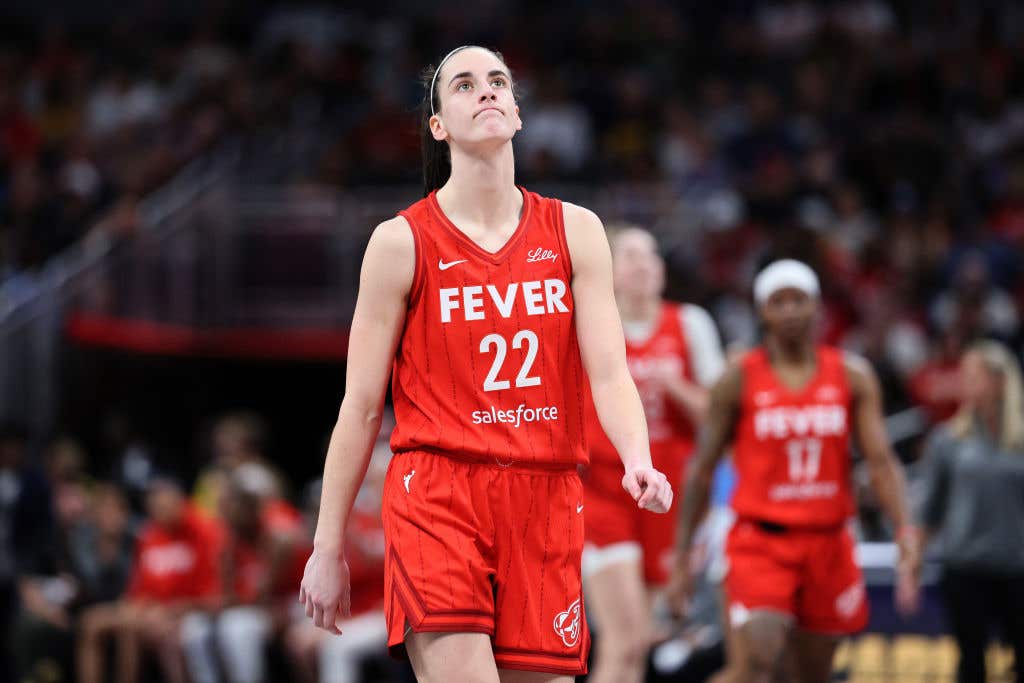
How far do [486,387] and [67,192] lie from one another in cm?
1302

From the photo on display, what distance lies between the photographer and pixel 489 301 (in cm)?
401

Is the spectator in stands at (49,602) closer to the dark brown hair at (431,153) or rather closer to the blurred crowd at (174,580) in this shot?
the blurred crowd at (174,580)

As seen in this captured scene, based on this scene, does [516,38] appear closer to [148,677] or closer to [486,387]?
[148,677]

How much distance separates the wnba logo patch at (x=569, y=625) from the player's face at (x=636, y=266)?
354 centimetres

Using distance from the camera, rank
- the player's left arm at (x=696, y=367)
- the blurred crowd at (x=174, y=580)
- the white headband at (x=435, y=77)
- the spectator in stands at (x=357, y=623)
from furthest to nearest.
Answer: the blurred crowd at (x=174, y=580)
the spectator in stands at (x=357, y=623)
the player's left arm at (x=696, y=367)
the white headband at (x=435, y=77)

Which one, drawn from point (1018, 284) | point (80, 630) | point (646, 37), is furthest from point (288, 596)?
point (646, 37)

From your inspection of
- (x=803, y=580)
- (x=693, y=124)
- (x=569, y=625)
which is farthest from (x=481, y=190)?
(x=693, y=124)

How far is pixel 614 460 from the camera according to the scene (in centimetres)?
723

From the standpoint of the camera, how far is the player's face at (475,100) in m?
4.05

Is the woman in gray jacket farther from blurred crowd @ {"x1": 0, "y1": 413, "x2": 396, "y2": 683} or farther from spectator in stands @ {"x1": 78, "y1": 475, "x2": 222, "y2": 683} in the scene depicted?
spectator in stands @ {"x1": 78, "y1": 475, "x2": 222, "y2": 683}

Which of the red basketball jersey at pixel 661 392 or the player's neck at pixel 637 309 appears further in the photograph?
the player's neck at pixel 637 309

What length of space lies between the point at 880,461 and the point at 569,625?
9.25 feet

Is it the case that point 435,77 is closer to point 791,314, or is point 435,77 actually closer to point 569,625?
point 569,625

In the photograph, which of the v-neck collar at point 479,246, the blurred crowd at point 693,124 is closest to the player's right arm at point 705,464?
the v-neck collar at point 479,246
